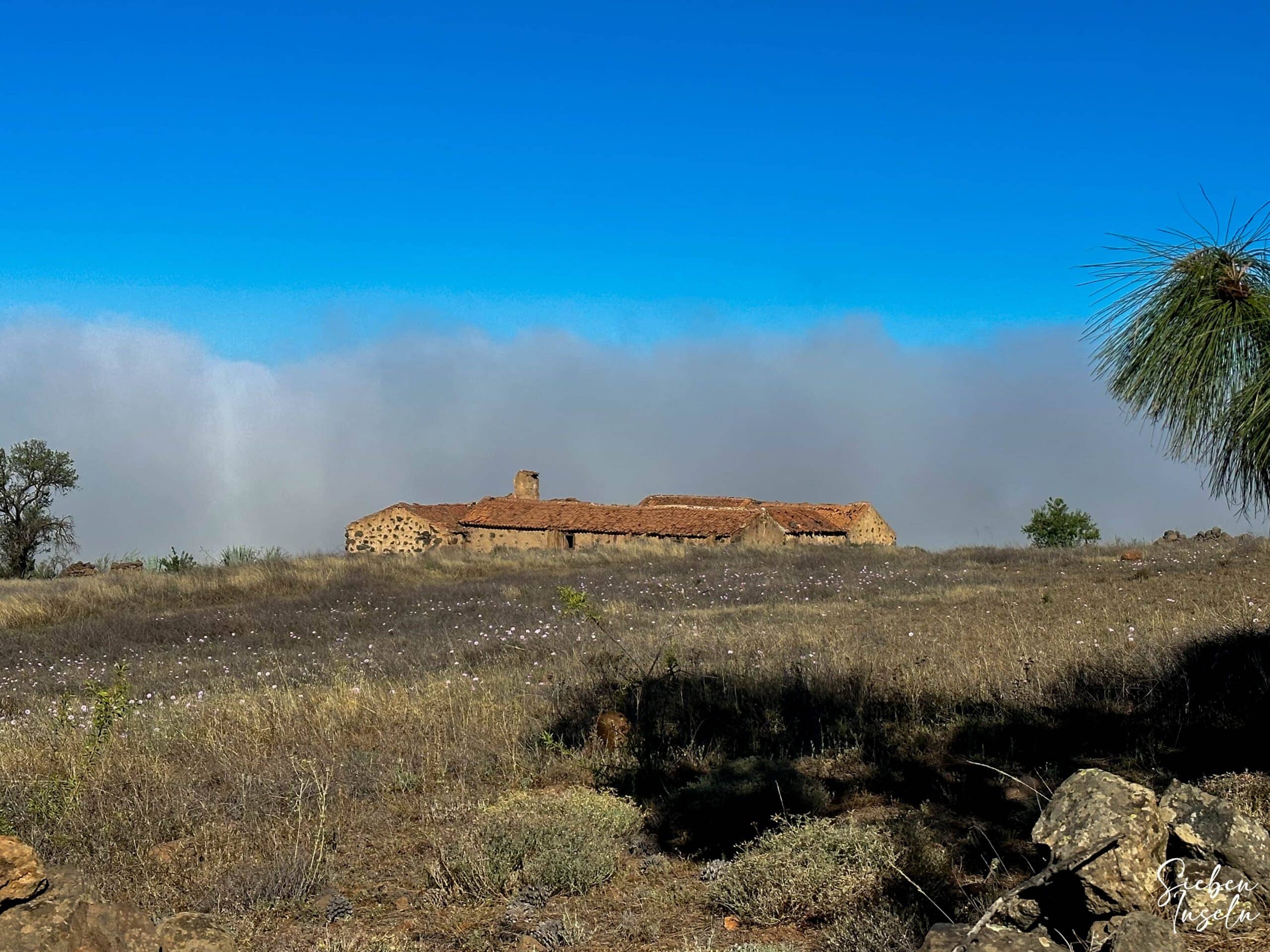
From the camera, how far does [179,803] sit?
6031 millimetres

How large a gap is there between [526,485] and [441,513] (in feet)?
14.9

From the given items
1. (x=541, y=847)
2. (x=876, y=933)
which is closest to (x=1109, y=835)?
(x=876, y=933)

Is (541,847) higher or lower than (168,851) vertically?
higher

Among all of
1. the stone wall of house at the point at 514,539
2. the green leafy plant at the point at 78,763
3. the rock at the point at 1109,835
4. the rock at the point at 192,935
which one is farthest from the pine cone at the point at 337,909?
the stone wall of house at the point at 514,539

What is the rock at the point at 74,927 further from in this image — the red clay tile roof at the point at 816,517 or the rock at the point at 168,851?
the red clay tile roof at the point at 816,517

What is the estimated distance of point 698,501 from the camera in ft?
151

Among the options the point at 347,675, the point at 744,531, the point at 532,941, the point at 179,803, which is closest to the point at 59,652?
the point at 347,675

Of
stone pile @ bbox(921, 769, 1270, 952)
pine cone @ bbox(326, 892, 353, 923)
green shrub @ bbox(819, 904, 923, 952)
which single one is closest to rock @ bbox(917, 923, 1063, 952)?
stone pile @ bbox(921, 769, 1270, 952)

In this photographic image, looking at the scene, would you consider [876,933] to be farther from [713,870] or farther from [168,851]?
[168,851]

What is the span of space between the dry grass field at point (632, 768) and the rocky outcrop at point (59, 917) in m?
0.98

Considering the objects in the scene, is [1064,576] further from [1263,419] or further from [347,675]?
[1263,419]

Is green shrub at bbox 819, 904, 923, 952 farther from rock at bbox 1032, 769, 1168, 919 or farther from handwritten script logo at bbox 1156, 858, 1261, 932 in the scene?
handwritten script logo at bbox 1156, 858, 1261, 932

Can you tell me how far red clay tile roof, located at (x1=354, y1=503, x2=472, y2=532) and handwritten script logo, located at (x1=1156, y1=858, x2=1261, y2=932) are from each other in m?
40.0

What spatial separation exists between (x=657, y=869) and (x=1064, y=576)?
1697 cm
